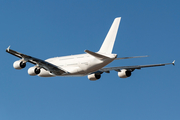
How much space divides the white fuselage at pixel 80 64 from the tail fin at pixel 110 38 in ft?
5.32

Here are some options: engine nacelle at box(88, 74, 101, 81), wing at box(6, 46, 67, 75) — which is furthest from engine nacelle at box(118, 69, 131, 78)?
wing at box(6, 46, 67, 75)

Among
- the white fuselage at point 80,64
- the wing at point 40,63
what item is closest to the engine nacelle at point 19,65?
the wing at point 40,63

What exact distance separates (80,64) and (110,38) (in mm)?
5566

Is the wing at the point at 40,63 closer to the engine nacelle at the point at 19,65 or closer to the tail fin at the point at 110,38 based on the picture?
the engine nacelle at the point at 19,65

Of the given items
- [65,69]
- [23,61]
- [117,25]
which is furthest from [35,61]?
[117,25]

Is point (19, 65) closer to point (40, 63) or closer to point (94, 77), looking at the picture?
point (40, 63)

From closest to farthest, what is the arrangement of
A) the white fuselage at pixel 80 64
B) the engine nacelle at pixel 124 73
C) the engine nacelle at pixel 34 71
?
the white fuselage at pixel 80 64, the engine nacelle at pixel 34 71, the engine nacelle at pixel 124 73

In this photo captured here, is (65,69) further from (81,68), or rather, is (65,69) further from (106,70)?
(106,70)

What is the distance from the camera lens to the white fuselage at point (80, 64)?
44453mm

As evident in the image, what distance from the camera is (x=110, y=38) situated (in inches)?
1775

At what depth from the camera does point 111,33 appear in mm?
45344

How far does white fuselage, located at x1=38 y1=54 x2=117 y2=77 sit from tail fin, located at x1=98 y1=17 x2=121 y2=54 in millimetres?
1620

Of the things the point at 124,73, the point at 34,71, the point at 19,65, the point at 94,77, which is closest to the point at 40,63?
the point at 34,71

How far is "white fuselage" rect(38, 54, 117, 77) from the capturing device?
44453 millimetres
